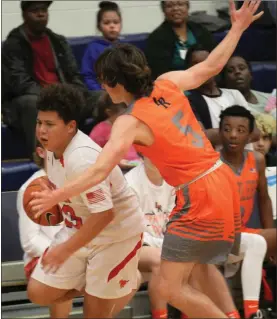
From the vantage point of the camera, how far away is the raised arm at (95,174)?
3.55 m

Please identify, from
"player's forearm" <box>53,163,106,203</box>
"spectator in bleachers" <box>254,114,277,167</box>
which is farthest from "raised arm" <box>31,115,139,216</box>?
"spectator in bleachers" <box>254,114,277,167</box>

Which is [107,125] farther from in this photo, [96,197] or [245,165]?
[96,197]

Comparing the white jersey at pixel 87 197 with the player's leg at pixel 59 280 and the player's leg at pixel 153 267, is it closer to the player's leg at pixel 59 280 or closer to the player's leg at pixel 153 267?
the player's leg at pixel 59 280

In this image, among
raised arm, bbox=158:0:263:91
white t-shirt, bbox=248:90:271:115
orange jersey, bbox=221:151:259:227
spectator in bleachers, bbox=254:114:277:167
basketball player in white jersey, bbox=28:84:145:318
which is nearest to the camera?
basketball player in white jersey, bbox=28:84:145:318

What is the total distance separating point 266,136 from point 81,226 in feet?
6.87

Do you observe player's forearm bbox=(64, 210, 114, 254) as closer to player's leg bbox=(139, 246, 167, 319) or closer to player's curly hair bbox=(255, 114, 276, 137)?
player's leg bbox=(139, 246, 167, 319)

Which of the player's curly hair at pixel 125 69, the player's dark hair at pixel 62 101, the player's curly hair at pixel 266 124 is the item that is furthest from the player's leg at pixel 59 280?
the player's curly hair at pixel 266 124

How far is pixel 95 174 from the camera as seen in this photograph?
3594 millimetres

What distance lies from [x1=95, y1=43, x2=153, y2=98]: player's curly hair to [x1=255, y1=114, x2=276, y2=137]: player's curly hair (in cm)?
194

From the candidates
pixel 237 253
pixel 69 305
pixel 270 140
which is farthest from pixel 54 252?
pixel 270 140

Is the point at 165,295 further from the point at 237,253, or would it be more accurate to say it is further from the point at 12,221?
the point at 12,221

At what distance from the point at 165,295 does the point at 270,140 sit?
1942 millimetres

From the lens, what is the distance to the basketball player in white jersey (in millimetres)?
3906

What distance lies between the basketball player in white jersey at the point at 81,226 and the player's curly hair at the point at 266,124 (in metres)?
1.86
